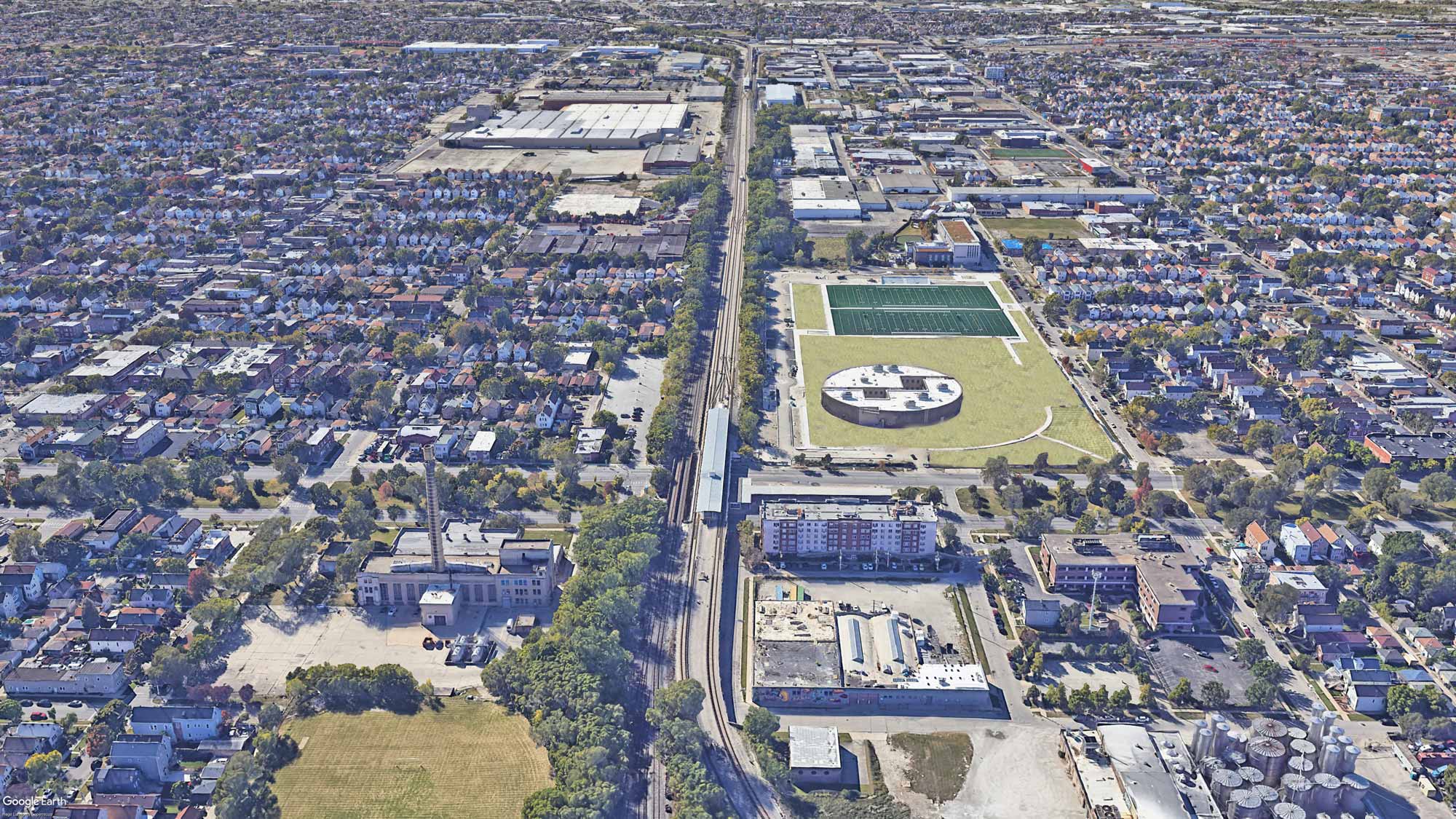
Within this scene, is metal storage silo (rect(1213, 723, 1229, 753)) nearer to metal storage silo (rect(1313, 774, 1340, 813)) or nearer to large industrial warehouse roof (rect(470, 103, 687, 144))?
metal storage silo (rect(1313, 774, 1340, 813))

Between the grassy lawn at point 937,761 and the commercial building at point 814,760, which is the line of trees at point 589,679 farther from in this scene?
the grassy lawn at point 937,761

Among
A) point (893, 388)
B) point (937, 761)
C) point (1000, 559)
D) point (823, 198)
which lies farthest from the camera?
point (823, 198)

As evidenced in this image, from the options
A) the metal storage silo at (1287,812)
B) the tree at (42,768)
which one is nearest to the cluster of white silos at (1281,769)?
the metal storage silo at (1287,812)

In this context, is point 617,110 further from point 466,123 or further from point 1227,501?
point 1227,501

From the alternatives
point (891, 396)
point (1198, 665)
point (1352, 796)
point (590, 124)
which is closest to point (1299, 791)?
point (1352, 796)

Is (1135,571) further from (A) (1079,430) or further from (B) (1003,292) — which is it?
(B) (1003,292)
